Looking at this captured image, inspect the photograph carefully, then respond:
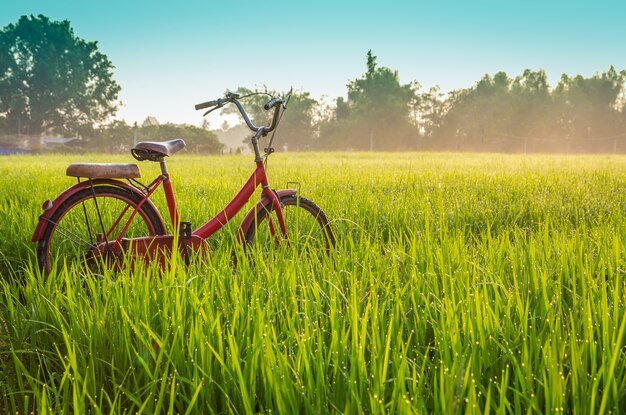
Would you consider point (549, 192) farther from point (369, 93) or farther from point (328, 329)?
point (369, 93)

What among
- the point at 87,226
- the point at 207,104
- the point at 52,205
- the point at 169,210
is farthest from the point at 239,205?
the point at 52,205

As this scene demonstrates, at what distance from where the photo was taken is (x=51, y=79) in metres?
56.9

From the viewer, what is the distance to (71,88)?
57.2 m

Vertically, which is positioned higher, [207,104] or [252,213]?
[207,104]

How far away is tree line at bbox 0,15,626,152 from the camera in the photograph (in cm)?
Answer: 5625

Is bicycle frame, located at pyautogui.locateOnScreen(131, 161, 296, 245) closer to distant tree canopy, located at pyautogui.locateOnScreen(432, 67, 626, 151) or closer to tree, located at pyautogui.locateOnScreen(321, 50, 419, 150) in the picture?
tree, located at pyautogui.locateOnScreen(321, 50, 419, 150)

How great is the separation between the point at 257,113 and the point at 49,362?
2829 inches

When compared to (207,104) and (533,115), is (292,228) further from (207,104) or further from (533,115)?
(533,115)

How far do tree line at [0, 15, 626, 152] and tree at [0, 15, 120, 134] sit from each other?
0.10 m

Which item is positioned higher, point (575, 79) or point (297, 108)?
point (575, 79)

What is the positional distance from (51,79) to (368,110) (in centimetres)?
3446

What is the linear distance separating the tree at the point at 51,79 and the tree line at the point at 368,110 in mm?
104

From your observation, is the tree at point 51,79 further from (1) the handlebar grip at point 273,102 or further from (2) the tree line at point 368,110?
(1) the handlebar grip at point 273,102

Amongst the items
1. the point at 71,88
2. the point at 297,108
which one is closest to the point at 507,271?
the point at 71,88
